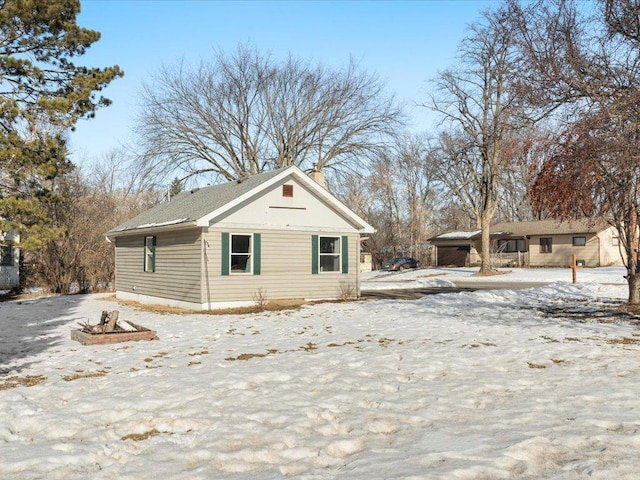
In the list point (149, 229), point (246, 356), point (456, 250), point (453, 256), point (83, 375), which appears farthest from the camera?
point (453, 256)

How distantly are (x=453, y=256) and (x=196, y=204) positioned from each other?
35.9 meters

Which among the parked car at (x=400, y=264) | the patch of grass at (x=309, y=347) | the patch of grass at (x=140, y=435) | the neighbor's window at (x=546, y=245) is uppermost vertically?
the neighbor's window at (x=546, y=245)

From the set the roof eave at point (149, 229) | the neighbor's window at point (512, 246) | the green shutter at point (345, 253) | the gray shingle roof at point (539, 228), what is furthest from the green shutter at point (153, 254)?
the neighbor's window at point (512, 246)

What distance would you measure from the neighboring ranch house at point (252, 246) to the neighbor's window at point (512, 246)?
31722 millimetres

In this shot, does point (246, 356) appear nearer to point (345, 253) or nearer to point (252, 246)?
point (252, 246)

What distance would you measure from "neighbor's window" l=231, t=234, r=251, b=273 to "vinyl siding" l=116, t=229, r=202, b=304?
48.4 inches

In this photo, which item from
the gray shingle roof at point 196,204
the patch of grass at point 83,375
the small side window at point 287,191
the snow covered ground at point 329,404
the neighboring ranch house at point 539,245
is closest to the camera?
the snow covered ground at point 329,404

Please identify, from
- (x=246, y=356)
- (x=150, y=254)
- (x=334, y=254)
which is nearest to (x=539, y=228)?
(x=334, y=254)

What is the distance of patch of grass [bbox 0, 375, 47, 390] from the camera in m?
7.21

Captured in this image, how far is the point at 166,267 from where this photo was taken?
61.6 ft

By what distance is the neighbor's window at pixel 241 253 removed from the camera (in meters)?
17.5

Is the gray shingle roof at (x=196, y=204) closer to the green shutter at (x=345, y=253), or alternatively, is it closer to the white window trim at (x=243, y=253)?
the white window trim at (x=243, y=253)

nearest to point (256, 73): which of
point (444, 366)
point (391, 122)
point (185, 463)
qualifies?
point (391, 122)

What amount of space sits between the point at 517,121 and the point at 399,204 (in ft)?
153
